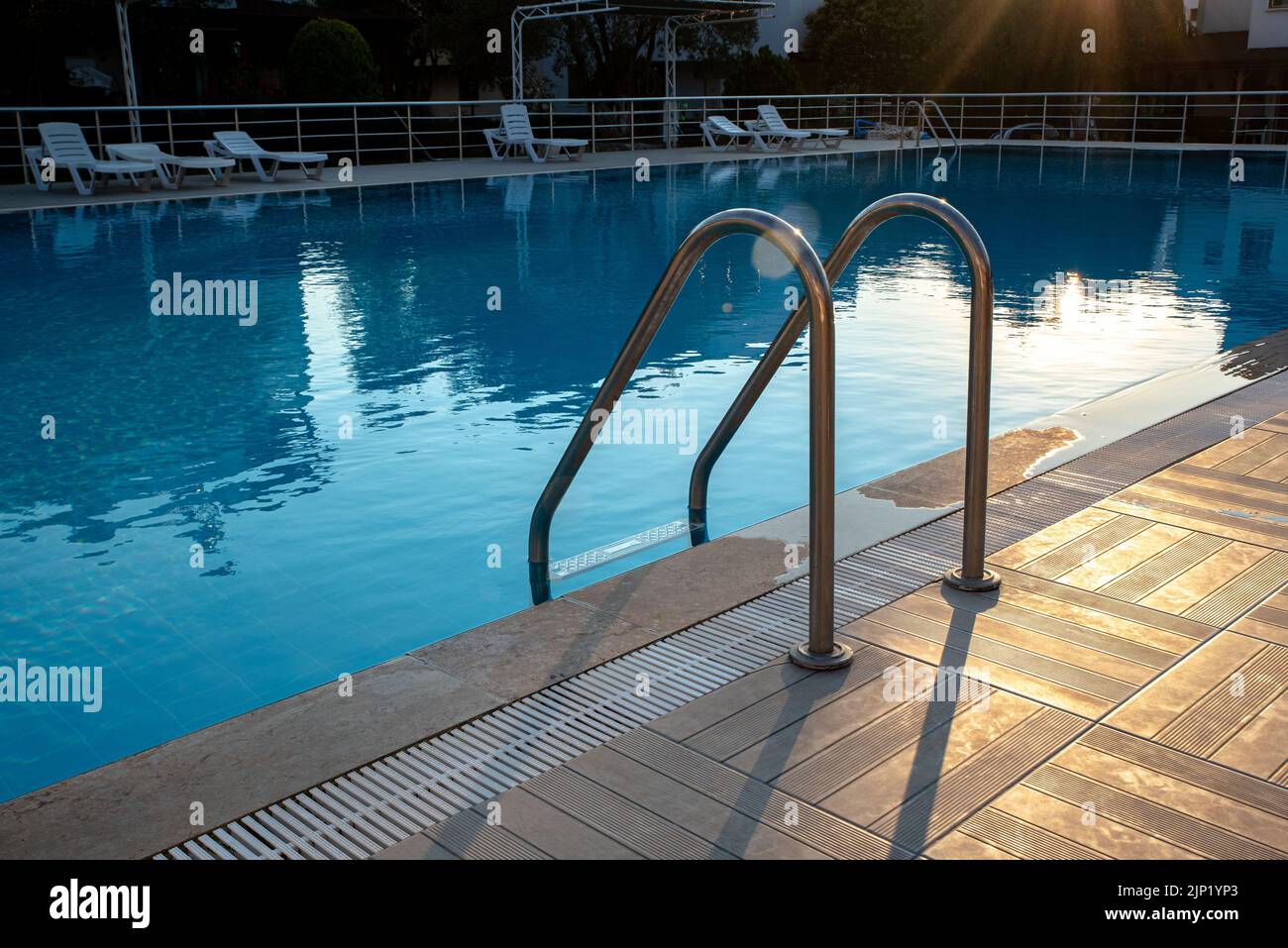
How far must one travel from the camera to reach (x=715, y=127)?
21.5 meters

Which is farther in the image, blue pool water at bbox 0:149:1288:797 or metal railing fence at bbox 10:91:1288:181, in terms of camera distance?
metal railing fence at bbox 10:91:1288:181

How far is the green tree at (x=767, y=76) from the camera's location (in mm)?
25547

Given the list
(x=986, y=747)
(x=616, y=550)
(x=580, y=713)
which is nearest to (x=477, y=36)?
(x=616, y=550)

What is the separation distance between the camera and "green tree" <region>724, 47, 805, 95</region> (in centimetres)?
2555

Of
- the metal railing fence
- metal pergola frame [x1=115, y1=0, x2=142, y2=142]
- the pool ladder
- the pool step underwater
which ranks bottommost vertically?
the pool step underwater

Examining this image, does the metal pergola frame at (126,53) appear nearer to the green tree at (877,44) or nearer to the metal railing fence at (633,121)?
the metal railing fence at (633,121)

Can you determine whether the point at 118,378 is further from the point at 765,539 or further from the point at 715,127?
the point at 715,127

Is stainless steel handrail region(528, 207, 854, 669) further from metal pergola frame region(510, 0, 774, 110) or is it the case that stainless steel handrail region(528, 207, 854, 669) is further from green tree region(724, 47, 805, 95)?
green tree region(724, 47, 805, 95)

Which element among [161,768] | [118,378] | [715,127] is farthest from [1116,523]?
[715,127]

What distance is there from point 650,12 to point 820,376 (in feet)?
61.6

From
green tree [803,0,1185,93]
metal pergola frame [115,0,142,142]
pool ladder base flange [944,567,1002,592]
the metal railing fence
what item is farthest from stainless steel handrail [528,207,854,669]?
green tree [803,0,1185,93]

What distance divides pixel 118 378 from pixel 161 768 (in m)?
4.76

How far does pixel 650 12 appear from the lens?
1975 centimetres

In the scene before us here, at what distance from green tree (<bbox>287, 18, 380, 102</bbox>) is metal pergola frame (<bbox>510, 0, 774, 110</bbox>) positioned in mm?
2361
